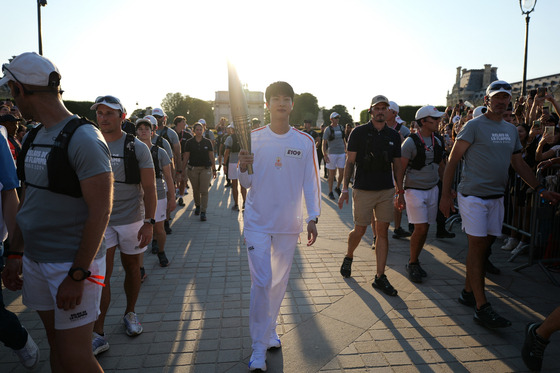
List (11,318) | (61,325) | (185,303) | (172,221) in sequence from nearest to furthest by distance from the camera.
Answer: (61,325)
(11,318)
(185,303)
(172,221)

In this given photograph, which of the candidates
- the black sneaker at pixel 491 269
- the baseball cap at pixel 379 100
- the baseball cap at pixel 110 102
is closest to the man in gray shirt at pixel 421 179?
the baseball cap at pixel 379 100

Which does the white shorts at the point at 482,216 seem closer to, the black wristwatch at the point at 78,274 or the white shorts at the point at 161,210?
the black wristwatch at the point at 78,274

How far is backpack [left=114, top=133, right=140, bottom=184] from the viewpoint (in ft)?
11.8

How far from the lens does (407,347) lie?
350cm

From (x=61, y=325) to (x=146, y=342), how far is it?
1652 mm

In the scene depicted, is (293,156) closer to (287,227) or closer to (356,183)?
(287,227)

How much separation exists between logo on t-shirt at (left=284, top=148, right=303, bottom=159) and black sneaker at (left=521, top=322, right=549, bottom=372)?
2.45 metres

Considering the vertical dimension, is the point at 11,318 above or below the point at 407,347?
above

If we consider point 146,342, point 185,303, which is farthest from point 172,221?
point 146,342

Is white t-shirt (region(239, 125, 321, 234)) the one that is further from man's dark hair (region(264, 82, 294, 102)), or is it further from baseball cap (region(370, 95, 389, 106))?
baseball cap (region(370, 95, 389, 106))

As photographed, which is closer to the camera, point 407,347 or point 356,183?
point 407,347

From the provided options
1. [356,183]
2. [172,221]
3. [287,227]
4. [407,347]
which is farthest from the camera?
[172,221]

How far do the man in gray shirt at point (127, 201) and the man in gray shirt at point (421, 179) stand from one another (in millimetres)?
3478

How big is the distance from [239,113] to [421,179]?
3.30 meters
